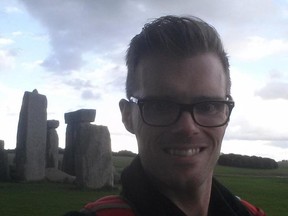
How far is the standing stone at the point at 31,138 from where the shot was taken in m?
20.7

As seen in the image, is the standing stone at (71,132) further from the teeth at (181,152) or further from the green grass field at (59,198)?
the teeth at (181,152)

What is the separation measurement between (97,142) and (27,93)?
4.01 metres

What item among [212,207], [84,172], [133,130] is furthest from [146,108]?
[84,172]

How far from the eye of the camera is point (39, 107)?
2133 centimetres

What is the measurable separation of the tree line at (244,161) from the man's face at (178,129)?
104ft

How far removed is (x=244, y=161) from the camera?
3388cm

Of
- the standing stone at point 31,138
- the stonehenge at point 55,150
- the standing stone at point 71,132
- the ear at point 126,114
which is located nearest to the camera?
the ear at point 126,114

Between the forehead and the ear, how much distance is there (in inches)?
6.1

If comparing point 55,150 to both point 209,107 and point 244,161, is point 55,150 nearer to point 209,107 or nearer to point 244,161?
point 244,161

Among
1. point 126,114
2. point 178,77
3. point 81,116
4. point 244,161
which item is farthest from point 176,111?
point 244,161

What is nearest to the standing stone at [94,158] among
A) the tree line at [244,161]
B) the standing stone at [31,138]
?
the standing stone at [31,138]

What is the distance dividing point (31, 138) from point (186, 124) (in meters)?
19.3

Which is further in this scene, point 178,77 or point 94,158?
point 94,158

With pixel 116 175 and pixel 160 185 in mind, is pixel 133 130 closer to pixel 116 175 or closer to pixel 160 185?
pixel 160 185
